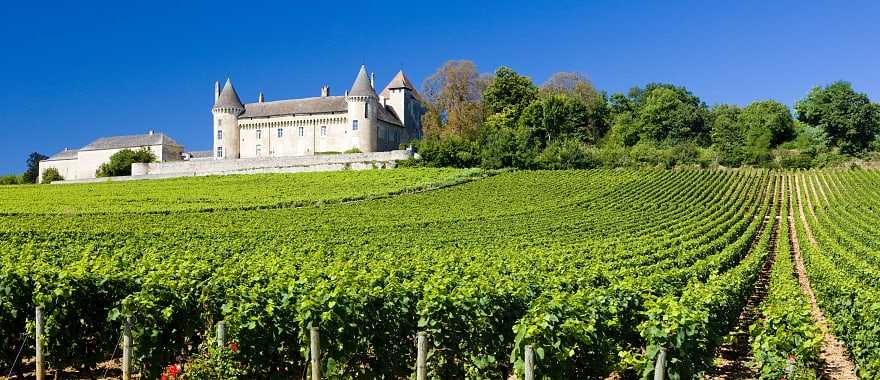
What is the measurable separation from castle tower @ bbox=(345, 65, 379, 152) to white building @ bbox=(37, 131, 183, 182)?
22.5m

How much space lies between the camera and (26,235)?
96.9ft

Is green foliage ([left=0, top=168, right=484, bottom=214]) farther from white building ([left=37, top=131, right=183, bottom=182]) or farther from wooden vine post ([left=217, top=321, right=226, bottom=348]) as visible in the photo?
wooden vine post ([left=217, top=321, right=226, bottom=348])

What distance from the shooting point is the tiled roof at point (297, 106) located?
8156 cm

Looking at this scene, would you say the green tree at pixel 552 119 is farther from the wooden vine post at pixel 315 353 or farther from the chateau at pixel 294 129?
the wooden vine post at pixel 315 353

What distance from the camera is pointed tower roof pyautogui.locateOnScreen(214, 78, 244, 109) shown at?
83.1 metres

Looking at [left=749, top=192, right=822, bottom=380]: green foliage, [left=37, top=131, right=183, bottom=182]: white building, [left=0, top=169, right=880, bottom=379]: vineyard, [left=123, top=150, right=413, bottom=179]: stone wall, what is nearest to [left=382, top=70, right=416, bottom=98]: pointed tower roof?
[left=123, top=150, right=413, bottom=179]: stone wall

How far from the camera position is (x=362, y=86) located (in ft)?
257

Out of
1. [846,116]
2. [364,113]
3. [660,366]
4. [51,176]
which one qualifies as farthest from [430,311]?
[51,176]

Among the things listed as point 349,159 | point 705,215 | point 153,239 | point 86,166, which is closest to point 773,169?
point 705,215

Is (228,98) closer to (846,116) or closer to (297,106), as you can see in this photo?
(297,106)

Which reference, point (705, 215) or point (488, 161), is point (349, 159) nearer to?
point (488, 161)

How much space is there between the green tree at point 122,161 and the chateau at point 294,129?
2.03 metres

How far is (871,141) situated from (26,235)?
79533 mm

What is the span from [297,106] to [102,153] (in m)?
24.7
